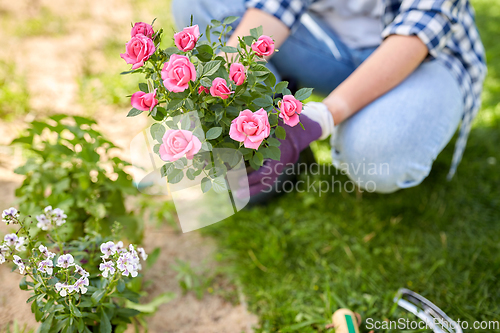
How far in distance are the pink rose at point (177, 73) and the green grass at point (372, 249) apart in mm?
817

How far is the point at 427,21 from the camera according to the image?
107 centimetres

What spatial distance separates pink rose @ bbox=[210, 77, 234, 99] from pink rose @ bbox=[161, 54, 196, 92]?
0.05 meters

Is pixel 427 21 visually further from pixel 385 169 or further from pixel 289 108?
pixel 289 108

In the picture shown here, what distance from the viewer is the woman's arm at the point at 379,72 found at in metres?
1.10

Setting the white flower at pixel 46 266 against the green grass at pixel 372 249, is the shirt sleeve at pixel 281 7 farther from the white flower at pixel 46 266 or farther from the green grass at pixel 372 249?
the white flower at pixel 46 266

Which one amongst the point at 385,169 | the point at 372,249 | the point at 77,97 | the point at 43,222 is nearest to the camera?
the point at 43,222

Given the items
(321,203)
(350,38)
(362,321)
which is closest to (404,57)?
(350,38)

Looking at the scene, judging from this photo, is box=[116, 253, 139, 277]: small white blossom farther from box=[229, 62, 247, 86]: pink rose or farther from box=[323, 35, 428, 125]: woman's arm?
box=[323, 35, 428, 125]: woman's arm

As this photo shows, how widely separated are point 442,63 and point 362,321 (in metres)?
0.90

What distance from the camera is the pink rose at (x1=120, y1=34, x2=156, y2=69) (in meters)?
0.68

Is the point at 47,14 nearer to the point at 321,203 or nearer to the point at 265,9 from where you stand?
the point at 265,9

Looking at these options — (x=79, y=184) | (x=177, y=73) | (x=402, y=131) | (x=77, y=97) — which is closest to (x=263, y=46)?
(x=177, y=73)

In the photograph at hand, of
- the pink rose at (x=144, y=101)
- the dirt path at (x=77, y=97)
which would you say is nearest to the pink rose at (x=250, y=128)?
the pink rose at (x=144, y=101)

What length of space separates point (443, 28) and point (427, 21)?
68 millimetres
